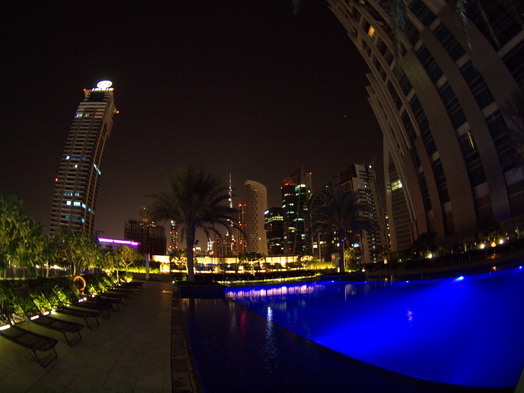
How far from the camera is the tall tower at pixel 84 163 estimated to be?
12700cm

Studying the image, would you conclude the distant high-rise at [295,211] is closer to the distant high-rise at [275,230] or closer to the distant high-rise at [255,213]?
the distant high-rise at [275,230]

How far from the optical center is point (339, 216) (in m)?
32.8

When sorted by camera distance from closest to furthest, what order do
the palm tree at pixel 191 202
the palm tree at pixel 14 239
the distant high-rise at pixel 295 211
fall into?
1. the palm tree at pixel 14 239
2. the palm tree at pixel 191 202
3. the distant high-rise at pixel 295 211

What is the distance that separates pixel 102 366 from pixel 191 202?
1548cm

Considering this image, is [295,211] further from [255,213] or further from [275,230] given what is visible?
[255,213]

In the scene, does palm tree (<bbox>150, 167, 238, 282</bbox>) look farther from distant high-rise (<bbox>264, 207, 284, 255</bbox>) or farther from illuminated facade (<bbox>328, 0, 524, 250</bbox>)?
distant high-rise (<bbox>264, 207, 284, 255</bbox>)

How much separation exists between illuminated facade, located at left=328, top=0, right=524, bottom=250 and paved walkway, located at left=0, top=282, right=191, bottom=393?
2105 cm

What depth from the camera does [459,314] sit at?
11164 millimetres

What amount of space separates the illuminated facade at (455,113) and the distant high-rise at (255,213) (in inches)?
3402

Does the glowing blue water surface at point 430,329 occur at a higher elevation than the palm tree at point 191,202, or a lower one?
lower

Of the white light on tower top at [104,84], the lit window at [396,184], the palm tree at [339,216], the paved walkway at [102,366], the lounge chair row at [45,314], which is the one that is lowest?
the paved walkway at [102,366]

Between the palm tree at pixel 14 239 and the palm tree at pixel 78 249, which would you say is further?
the palm tree at pixel 78 249

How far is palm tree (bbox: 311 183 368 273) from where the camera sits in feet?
106

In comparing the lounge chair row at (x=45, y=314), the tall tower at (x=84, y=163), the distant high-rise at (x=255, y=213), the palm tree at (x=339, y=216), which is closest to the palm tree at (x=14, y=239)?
the lounge chair row at (x=45, y=314)
